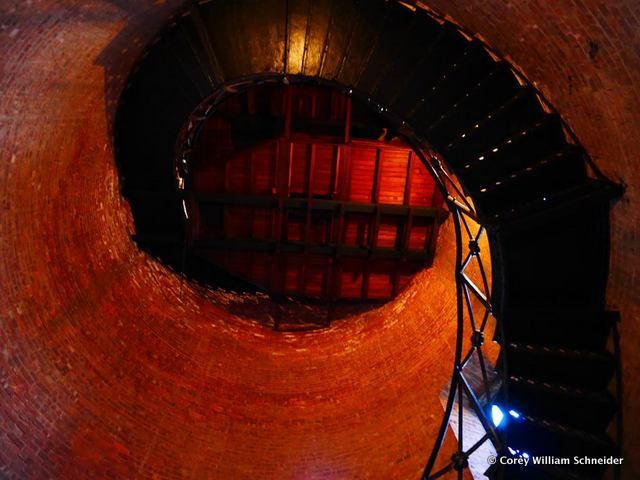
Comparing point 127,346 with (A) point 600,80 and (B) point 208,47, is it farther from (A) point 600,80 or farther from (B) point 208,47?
(A) point 600,80

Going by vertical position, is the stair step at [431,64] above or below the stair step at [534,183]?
above

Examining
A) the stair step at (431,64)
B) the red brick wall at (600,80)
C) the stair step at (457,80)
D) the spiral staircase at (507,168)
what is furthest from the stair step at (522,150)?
the stair step at (431,64)

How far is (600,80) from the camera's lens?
360cm

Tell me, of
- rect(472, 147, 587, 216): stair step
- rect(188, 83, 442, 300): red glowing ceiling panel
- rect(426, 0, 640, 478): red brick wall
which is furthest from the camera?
rect(188, 83, 442, 300): red glowing ceiling panel

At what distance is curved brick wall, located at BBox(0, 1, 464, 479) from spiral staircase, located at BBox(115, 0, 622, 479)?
4.30 feet

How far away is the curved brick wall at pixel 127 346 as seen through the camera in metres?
4.54

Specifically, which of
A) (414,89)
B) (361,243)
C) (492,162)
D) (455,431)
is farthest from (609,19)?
(361,243)

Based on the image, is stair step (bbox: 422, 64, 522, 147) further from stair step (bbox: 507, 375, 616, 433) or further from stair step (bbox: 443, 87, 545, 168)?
stair step (bbox: 507, 375, 616, 433)

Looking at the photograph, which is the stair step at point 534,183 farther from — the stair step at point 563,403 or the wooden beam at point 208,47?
the wooden beam at point 208,47

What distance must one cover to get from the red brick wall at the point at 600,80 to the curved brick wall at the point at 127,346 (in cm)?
269

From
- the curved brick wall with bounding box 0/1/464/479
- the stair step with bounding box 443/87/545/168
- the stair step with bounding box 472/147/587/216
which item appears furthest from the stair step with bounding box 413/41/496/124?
the curved brick wall with bounding box 0/1/464/479

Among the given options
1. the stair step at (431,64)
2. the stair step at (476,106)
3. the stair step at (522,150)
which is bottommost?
Result: the stair step at (522,150)

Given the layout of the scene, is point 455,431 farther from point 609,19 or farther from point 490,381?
point 609,19

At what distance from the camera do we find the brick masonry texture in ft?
12.3
